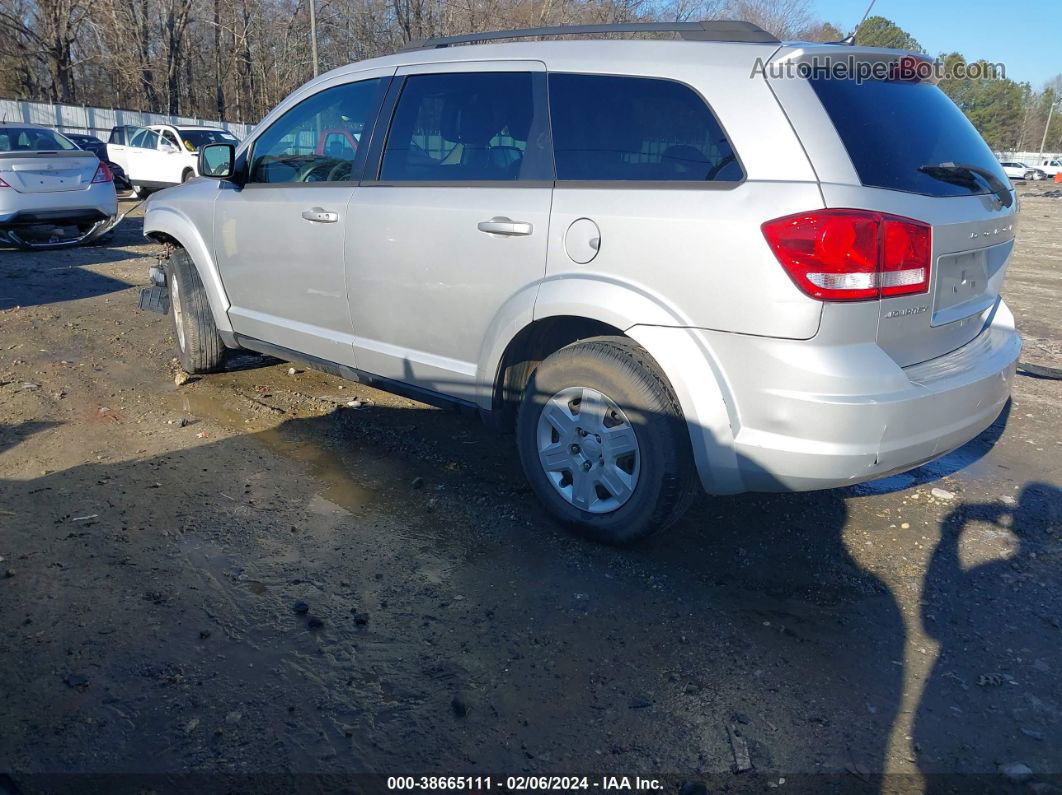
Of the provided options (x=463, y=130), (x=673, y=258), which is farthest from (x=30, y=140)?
(x=673, y=258)

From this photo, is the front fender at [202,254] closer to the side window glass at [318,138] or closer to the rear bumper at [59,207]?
the side window glass at [318,138]

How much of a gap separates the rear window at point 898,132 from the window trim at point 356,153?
2.25 m

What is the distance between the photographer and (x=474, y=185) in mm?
3715

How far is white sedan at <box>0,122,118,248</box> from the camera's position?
10.3 metres

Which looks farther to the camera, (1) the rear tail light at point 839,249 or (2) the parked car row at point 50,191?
(2) the parked car row at point 50,191

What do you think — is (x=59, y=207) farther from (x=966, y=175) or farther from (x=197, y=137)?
(x=966, y=175)

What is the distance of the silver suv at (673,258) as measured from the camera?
2809mm

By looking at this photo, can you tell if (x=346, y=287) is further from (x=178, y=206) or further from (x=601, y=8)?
(x=601, y=8)

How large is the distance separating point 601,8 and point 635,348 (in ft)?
98.8

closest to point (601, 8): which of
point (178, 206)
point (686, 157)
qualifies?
point (178, 206)

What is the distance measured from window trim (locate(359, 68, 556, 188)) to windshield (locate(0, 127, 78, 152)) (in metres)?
9.43

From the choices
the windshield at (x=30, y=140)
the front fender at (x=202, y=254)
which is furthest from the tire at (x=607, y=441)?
the windshield at (x=30, y=140)

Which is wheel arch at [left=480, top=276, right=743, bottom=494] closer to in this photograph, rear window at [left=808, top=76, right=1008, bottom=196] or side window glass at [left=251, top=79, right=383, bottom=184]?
rear window at [left=808, top=76, right=1008, bottom=196]

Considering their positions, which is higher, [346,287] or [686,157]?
[686,157]
